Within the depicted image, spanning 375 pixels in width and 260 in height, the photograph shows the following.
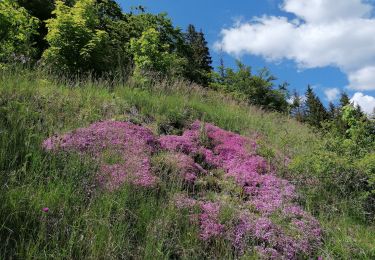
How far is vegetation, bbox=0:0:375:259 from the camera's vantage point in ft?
12.5

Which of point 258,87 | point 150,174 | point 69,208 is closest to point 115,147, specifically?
point 150,174

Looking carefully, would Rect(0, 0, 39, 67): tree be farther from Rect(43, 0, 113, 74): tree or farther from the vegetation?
Rect(43, 0, 113, 74): tree

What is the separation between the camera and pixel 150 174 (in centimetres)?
538

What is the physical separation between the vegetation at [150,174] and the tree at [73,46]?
0.03 metres

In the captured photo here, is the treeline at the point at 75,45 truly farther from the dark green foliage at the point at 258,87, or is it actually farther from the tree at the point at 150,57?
the dark green foliage at the point at 258,87

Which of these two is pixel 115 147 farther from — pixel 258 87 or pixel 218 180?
pixel 258 87

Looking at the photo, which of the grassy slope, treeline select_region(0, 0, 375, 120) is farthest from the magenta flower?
treeline select_region(0, 0, 375, 120)

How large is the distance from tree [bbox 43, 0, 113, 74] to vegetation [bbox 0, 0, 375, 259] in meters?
0.03

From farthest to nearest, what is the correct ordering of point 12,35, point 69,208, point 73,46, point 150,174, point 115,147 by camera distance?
point 73,46 → point 12,35 → point 115,147 → point 150,174 → point 69,208

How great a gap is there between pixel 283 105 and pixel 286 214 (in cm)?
2575

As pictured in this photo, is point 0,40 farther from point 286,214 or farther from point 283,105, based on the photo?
point 283,105

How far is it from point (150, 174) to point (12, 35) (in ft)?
21.5

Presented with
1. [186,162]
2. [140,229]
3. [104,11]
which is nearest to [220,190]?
[186,162]

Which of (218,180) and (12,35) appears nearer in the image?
(218,180)
